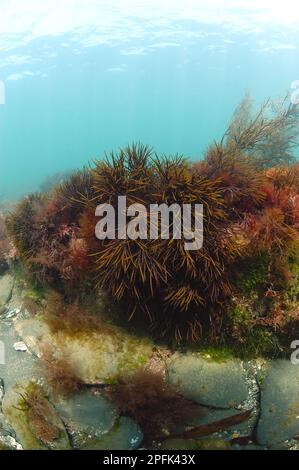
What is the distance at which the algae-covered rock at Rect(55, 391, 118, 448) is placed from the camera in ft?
17.8

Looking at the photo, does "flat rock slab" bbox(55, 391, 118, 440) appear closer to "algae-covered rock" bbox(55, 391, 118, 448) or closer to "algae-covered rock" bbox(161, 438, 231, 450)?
"algae-covered rock" bbox(55, 391, 118, 448)

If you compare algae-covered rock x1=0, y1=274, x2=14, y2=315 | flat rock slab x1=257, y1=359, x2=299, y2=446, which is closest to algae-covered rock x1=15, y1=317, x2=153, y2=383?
flat rock slab x1=257, y1=359, x2=299, y2=446

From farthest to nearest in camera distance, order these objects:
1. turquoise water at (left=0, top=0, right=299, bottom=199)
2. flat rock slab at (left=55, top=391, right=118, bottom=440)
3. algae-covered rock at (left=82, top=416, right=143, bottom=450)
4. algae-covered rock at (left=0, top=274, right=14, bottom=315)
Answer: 1. turquoise water at (left=0, top=0, right=299, bottom=199)
2. algae-covered rock at (left=0, top=274, right=14, bottom=315)
3. flat rock slab at (left=55, top=391, right=118, bottom=440)
4. algae-covered rock at (left=82, top=416, right=143, bottom=450)

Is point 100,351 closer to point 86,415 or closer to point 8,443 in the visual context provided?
point 86,415

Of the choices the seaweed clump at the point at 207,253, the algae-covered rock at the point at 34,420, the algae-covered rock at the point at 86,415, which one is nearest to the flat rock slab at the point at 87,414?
the algae-covered rock at the point at 86,415

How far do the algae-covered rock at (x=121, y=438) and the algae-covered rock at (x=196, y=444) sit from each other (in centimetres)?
44

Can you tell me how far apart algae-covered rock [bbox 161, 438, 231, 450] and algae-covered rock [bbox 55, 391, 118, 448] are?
3.10 ft

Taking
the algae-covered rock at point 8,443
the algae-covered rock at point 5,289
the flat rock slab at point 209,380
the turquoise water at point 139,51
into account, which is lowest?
the algae-covered rock at point 8,443

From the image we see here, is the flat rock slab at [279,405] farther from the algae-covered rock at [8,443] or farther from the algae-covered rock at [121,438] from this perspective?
the algae-covered rock at [8,443]

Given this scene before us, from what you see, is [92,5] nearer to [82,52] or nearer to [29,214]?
[82,52]

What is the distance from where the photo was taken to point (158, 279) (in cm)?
538

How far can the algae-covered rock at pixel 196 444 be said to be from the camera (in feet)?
16.7

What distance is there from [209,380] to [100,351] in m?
1.91

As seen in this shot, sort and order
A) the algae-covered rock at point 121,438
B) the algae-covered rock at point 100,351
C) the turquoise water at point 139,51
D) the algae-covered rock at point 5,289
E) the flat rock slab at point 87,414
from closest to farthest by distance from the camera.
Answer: the algae-covered rock at point 121,438
the flat rock slab at point 87,414
the algae-covered rock at point 100,351
the algae-covered rock at point 5,289
the turquoise water at point 139,51
